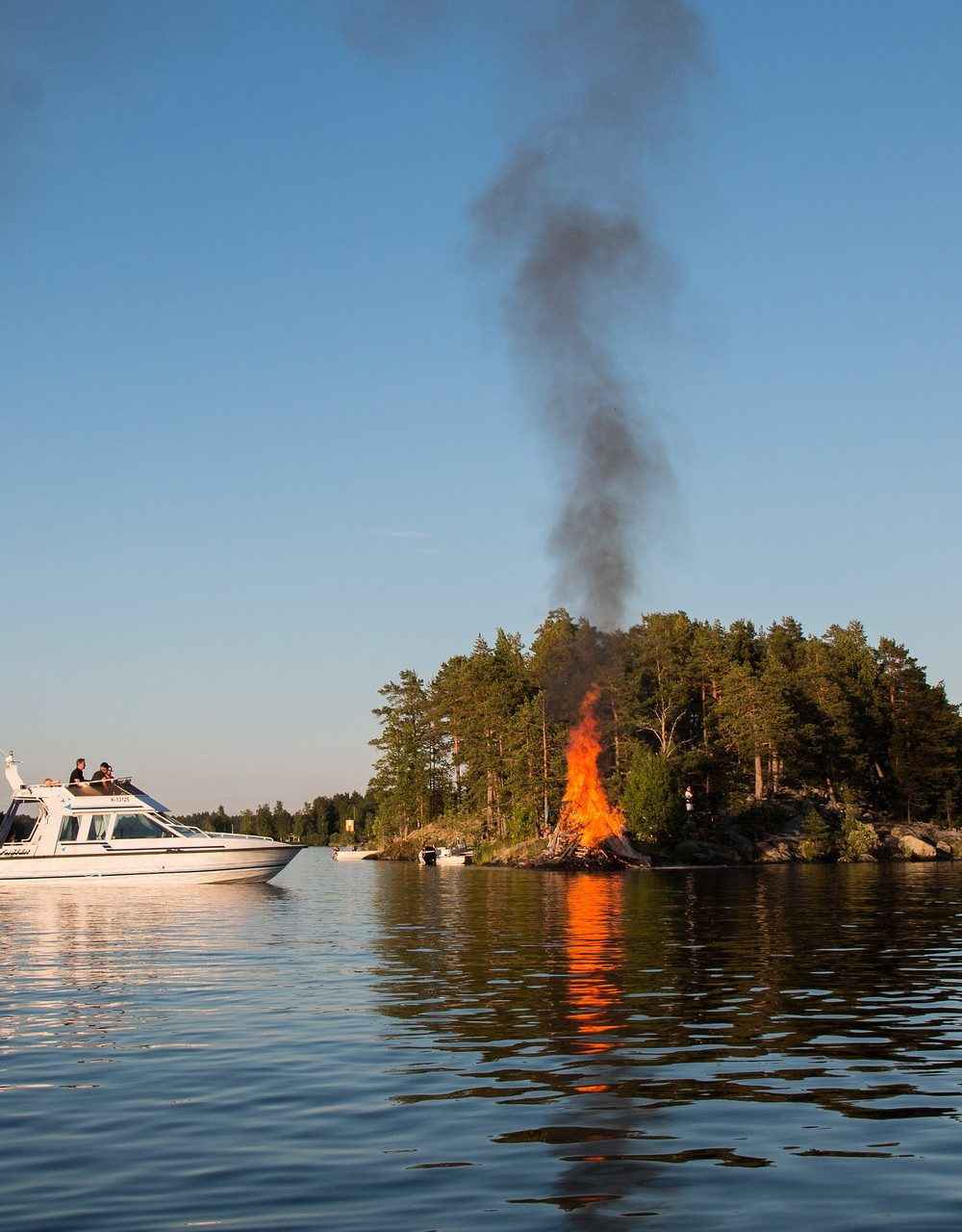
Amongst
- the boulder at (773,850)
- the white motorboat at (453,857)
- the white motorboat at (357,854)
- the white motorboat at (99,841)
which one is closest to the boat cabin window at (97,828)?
the white motorboat at (99,841)

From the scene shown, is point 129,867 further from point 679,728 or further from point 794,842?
point 679,728

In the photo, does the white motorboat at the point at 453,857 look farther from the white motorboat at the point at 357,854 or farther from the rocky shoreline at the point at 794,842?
the white motorboat at the point at 357,854

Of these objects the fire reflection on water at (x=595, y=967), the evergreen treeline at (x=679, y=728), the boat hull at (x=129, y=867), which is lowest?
the fire reflection on water at (x=595, y=967)

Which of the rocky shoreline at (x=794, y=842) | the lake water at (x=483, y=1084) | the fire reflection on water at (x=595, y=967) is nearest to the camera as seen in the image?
the lake water at (x=483, y=1084)

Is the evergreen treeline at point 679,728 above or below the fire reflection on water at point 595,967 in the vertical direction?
above

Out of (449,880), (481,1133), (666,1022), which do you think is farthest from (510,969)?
(449,880)

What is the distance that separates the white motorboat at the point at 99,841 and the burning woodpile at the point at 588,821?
42770 millimetres

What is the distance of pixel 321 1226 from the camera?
880cm

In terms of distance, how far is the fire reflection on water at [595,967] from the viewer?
1728 cm

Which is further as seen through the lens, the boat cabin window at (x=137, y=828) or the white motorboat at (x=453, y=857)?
the white motorboat at (x=453, y=857)

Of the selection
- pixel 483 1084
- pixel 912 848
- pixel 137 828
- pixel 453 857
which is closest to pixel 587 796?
pixel 453 857

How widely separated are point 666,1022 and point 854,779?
12791 centimetres

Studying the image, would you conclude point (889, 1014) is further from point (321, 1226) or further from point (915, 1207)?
point (321, 1226)

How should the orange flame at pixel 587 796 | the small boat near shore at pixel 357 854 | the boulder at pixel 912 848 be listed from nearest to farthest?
the orange flame at pixel 587 796
the boulder at pixel 912 848
the small boat near shore at pixel 357 854
